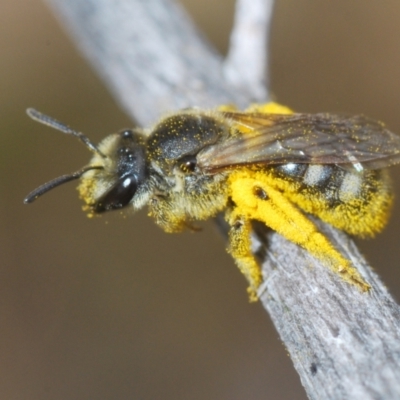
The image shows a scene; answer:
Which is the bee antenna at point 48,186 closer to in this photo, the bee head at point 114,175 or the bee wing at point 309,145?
the bee head at point 114,175

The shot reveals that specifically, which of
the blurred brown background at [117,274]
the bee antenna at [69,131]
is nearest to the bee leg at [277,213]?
the bee antenna at [69,131]

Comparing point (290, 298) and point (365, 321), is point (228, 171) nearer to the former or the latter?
point (290, 298)

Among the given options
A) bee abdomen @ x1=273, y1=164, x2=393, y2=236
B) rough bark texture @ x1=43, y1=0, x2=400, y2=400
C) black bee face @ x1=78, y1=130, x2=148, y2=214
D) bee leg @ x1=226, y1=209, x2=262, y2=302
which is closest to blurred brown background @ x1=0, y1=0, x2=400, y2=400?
rough bark texture @ x1=43, y1=0, x2=400, y2=400

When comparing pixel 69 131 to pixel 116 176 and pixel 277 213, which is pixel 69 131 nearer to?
pixel 116 176

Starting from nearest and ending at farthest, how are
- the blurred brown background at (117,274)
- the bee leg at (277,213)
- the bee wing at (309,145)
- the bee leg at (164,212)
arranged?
the bee leg at (277,213)
the bee wing at (309,145)
the bee leg at (164,212)
the blurred brown background at (117,274)

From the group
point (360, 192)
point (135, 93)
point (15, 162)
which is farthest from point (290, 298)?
point (15, 162)

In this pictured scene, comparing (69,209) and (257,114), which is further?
(69,209)

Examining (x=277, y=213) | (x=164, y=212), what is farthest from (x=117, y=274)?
(x=277, y=213)
